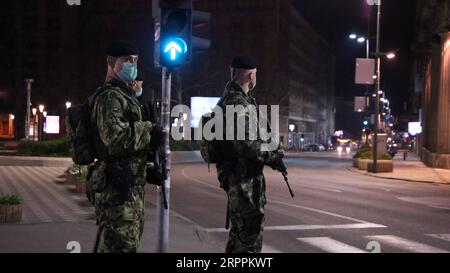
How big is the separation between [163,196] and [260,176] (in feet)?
3.66

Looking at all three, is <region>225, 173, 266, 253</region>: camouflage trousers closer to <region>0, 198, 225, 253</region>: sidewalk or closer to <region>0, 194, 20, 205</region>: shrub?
<region>0, 198, 225, 253</region>: sidewalk

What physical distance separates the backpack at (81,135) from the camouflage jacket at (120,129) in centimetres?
5

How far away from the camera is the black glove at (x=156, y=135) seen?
15.5 ft

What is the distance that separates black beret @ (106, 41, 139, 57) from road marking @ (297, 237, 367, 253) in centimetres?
500

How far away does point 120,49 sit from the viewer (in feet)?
16.4

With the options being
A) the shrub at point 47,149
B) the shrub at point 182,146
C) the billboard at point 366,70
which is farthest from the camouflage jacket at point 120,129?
the shrub at point 182,146

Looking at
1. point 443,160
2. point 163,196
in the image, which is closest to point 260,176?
point 163,196

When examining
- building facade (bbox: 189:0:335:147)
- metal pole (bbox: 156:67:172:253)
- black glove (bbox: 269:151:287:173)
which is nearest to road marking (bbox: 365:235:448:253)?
metal pole (bbox: 156:67:172:253)

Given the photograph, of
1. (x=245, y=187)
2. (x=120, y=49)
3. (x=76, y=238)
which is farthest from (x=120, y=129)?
(x=76, y=238)

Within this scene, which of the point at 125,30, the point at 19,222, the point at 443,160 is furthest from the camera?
the point at 125,30

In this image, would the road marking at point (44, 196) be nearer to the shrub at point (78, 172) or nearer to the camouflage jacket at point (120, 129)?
the shrub at point (78, 172)

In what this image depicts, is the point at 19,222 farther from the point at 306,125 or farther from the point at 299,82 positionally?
the point at 306,125

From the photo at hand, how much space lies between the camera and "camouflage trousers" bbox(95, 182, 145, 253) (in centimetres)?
458
